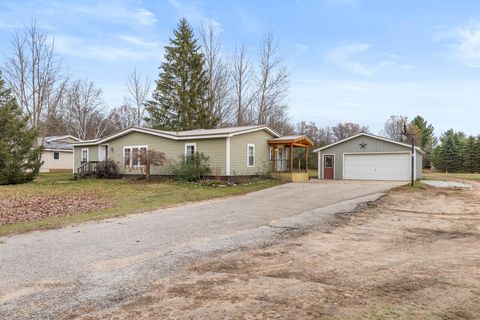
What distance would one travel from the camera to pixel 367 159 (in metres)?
24.9

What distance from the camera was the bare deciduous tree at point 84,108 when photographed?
4247 cm

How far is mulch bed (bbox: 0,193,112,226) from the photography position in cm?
1044

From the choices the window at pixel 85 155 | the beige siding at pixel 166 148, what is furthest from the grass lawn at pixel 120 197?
the window at pixel 85 155

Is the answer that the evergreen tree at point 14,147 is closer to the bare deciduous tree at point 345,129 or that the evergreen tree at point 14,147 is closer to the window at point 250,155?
the window at point 250,155

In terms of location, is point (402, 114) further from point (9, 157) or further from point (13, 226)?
point (13, 226)

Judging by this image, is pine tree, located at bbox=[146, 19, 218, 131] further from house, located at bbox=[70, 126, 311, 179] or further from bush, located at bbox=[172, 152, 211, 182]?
bush, located at bbox=[172, 152, 211, 182]

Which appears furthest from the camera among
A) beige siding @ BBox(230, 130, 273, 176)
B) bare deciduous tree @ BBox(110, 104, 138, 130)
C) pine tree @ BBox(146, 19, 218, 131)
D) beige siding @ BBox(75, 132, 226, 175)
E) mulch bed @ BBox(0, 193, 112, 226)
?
bare deciduous tree @ BBox(110, 104, 138, 130)

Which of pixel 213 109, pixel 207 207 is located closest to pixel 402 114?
pixel 213 109

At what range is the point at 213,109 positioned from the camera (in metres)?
38.8

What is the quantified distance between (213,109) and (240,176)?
63.3 ft

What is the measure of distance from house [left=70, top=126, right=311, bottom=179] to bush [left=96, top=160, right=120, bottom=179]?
0.40m

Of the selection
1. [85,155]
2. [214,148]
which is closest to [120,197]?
[214,148]

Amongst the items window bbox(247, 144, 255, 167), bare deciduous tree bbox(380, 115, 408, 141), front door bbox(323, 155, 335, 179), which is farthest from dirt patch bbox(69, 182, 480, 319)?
bare deciduous tree bbox(380, 115, 408, 141)

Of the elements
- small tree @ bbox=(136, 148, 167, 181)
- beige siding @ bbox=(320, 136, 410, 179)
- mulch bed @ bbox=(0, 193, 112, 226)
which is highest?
beige siding @ bbox=(320, 136, 410, 179)
